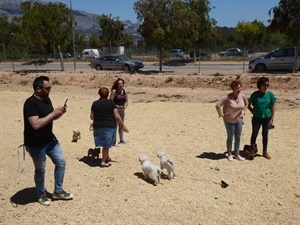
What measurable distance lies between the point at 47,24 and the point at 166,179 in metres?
25.3

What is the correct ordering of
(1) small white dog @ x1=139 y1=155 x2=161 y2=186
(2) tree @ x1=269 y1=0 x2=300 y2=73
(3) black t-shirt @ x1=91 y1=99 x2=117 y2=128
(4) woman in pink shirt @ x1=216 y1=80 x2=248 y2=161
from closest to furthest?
(1) small white dog @ x1=139 y1=155 x2=161 y2=186 → (3) black t-shirt @ x1=91 y1=99 x2=117 y2=128 → (4) woman in pink shirt @ x1=216 y1=80 x2=248 y2=161 → (2) tree @ x1=269 y1=0 x2=300 y2=73

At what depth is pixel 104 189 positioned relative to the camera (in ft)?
20.8

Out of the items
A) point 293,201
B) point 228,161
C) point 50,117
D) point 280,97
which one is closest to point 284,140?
point 228,161

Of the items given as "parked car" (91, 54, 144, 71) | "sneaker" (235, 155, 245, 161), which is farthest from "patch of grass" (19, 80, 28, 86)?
"sneaker" (235, 155, 245, 161)

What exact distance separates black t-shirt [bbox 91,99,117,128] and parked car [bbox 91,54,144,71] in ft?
75.4

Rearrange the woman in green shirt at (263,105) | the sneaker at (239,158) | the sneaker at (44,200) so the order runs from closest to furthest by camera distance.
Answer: the sneaker at (44,200), the woman in green shirt at (263,105), the sneaker at (239,158)

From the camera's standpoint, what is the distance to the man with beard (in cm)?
494

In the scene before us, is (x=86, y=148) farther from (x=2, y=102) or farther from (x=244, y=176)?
(x=2, y=102)

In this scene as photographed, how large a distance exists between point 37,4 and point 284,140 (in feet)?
88.3

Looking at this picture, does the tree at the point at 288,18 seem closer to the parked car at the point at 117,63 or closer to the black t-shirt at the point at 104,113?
the parked car at the point at 117,63

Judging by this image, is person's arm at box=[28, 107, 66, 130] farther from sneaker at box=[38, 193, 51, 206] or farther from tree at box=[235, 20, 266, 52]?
tree at box=[235, 20, 266, 52]

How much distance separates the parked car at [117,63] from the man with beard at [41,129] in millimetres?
24545

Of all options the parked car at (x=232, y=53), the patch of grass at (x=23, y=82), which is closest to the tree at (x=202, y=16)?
the parked car at (x=232, y=53)

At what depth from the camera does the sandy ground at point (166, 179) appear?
5.51 metres
